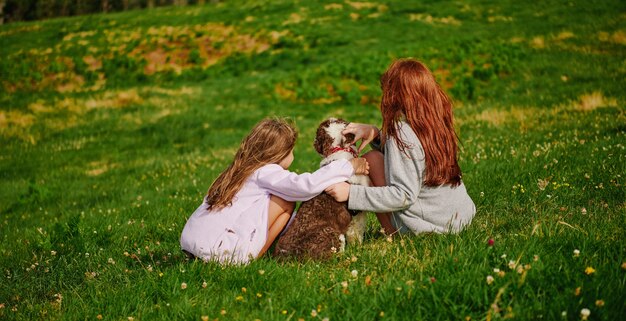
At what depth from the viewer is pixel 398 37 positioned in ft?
86.3

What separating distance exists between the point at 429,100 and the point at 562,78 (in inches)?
556

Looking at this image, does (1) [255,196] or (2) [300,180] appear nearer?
(2) [300,180]

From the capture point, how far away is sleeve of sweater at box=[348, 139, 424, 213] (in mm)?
5141

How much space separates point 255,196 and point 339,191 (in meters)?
0.88

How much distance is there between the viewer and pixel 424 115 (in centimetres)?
521

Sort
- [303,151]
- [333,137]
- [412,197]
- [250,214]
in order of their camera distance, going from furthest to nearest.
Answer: [303,151] < [333,137] < [250,214] < [412,197]

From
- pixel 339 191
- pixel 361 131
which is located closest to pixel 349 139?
pixel 361 131

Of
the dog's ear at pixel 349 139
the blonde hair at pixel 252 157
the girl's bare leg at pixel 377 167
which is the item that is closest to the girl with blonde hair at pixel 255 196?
the blonde hair at pixel 252 157

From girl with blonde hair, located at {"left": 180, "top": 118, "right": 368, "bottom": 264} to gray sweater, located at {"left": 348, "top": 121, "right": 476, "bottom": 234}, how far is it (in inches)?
13.6

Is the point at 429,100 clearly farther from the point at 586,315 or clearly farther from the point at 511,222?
the point at 586,315

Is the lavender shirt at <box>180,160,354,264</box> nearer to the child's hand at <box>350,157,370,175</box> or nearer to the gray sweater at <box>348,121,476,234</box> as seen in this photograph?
the child's hand at <box>350,157,370,175</box>

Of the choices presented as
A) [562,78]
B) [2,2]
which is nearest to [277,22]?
[562,78]

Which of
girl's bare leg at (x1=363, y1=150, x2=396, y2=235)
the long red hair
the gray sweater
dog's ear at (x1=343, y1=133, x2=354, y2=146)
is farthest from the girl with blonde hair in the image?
the long red hair

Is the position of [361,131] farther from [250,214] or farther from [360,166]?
[250,214]
